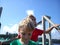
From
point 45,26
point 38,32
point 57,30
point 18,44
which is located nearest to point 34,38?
point 38,32

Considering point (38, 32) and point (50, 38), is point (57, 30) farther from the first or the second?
point (50, 38)

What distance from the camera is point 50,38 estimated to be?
346cm

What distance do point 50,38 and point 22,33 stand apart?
188 cm

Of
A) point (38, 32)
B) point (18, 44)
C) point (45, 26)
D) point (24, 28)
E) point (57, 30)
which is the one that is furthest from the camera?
point (45, 26)

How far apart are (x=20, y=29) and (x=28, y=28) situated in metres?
0.07

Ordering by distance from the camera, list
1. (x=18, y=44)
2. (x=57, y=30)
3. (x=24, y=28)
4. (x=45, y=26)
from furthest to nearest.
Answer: (x=45, y=26) < (x=57, y=30) < (x=18, y=44) < (x=24, y=28)

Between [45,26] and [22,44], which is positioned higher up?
[45,26]

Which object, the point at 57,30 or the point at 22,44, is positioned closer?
the point at 22,44

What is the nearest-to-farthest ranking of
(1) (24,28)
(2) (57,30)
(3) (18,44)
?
(1) (24,28) → (3) (18,44) → (2) (57,30)

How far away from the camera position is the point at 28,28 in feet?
5.33

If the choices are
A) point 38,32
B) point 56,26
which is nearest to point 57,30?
point 56,26

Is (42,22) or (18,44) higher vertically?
(42,22)

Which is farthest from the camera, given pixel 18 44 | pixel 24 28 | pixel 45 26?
pixel 45 26

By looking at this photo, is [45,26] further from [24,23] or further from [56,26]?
[24,23]
